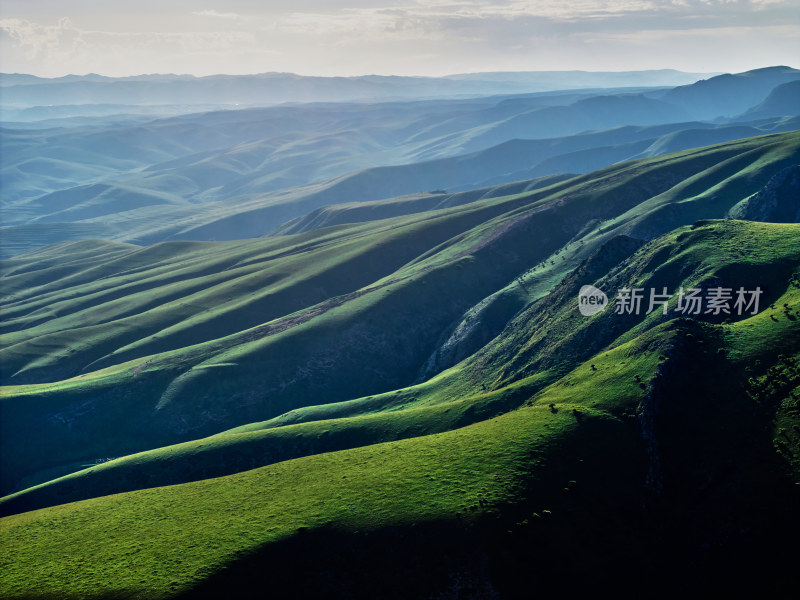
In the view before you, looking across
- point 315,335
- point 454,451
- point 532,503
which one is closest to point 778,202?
point 454,451

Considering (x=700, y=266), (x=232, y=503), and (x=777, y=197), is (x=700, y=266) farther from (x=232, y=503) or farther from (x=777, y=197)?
(x=232, y=503)

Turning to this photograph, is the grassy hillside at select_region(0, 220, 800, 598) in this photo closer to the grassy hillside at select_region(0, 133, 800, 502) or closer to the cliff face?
the grassy hillside at select_region(0, 133, 800, 502)

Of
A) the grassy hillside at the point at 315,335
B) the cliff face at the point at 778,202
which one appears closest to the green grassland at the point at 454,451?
the grassy hillside at the point at 315,335

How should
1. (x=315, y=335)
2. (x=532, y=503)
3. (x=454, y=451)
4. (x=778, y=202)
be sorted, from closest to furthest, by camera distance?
(x=532, y=503), (x=454, y=451), (x=778, y=202), (x=315, y=335)

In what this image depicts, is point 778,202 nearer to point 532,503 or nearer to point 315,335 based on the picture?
point 532,503

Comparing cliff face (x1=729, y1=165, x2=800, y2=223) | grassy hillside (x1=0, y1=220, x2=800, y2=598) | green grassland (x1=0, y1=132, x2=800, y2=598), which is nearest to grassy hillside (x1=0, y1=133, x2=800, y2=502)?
green grassland (x1=0, y1=132, x2=800, y2=598)

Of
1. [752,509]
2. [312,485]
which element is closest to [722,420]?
[752,509]
